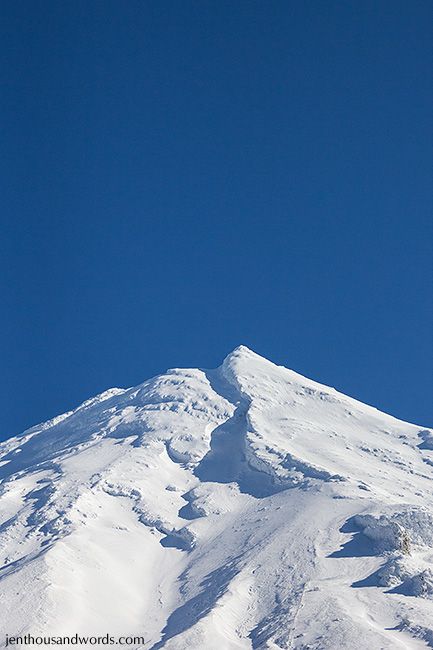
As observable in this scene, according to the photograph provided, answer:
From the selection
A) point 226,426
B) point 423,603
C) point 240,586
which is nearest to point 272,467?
point 226,426

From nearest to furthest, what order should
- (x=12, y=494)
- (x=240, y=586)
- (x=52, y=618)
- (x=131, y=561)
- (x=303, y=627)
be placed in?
(x=303, y=627)
(x=52, y=618)
(x=240, y=586)
(x=131, y=561)
(x=12, y=494)

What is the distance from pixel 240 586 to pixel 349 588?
14395 millimetres

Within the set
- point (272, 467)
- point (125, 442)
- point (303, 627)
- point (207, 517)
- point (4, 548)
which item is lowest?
point (303, 627)

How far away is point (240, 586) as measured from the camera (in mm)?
101750

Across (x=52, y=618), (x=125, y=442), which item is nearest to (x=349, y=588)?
(x=52, y=618)

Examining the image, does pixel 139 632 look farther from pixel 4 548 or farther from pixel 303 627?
pixel 4 548

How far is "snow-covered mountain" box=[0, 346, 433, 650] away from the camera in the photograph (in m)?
92.0

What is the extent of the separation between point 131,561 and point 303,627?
40.3 meters

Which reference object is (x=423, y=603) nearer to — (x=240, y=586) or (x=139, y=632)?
(x=240, y=586)

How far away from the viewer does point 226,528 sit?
129 m

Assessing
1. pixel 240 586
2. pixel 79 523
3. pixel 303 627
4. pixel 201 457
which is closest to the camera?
pixel 303 627

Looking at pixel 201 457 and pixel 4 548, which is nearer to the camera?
pixel 4 548

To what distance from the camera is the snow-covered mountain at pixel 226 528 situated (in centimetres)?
9200

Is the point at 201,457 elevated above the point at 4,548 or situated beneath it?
elevated above
